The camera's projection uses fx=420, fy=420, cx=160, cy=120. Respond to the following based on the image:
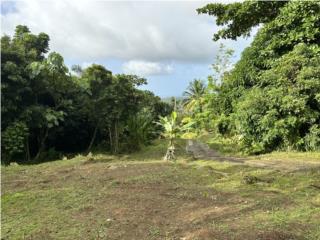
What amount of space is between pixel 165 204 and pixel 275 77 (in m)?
8.20

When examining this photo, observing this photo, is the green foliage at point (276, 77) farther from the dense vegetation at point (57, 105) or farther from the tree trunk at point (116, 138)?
the tree trunk at point (116, 138)

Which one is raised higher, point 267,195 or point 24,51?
point 24,51

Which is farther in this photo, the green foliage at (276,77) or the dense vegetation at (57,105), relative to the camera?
the dense vegetation at (57,105)

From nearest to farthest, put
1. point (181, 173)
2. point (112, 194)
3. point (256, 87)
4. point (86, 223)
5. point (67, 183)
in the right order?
1. point (86, 223)
2. point (112, 194)
3. point (67, 183)
4. point (181, 173)
5. point (256, 87)

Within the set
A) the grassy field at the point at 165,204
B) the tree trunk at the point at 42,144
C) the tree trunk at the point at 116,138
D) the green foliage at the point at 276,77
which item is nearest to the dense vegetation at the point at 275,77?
the green foliage at the point at 276,77

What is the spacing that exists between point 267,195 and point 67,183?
3.83 meters

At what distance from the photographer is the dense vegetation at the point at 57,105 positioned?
13.5 meters

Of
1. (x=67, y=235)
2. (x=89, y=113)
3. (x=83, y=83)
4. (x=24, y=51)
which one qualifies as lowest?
(x=67, y=235)

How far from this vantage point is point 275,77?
12977 millimetres

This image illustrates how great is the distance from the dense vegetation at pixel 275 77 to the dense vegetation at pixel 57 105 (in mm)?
3985

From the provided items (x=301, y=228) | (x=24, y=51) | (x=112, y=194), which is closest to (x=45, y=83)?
(x=24, y=51)

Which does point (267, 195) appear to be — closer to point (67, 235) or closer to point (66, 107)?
point (67, 235)

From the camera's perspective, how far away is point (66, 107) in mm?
15469

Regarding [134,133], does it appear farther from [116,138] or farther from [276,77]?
[276,77]
